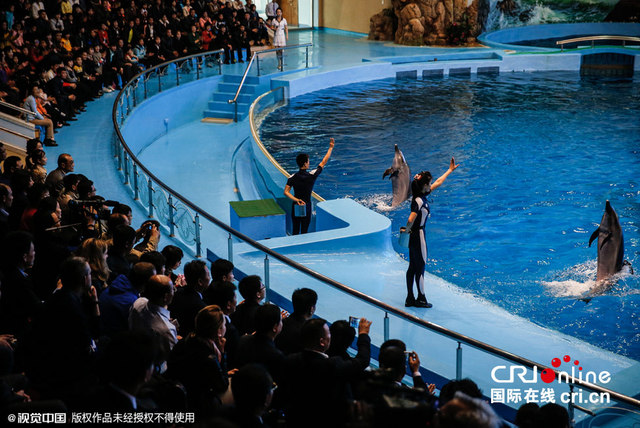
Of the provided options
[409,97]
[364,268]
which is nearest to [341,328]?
[364,268]

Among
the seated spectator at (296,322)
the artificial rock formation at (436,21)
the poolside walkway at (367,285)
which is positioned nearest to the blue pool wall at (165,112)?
the poolside walkway at (367,285)

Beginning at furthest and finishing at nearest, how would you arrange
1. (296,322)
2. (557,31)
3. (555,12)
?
(557,31)
(555,12)
(296,322)

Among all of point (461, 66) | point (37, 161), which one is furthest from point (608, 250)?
point (461, 66)

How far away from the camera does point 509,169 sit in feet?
50.5

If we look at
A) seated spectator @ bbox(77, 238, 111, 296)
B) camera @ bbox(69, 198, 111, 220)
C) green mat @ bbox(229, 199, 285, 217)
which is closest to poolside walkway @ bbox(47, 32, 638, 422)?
→ green mat @ bbox(229, 199, 285, 217)

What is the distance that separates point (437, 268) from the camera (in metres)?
10.2

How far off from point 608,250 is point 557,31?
28950 millimetres

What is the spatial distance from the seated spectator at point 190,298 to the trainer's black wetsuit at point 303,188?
434cm

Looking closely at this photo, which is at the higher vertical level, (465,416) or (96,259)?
(465,416)

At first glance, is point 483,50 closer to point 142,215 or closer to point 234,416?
point 142,215

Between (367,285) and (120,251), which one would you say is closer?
(120,251)

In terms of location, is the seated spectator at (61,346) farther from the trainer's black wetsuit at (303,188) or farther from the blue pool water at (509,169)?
the blue pool water at (509,169)

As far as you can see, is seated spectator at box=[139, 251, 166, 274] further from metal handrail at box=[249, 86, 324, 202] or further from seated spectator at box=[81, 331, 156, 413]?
metal handrail at box=[249, 86, 324, 202]

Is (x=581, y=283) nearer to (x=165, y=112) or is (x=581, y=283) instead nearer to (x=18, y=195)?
(x=18, y=195)
